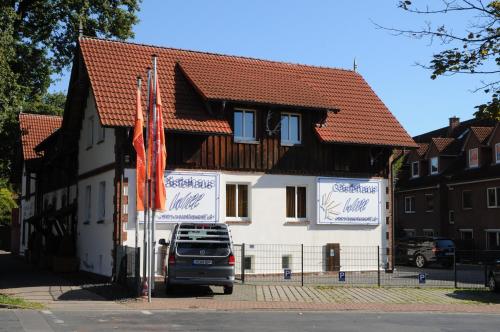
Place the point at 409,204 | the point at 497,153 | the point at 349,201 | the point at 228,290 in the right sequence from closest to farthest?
the point at 228,290
the point at 349,201
the point at 497,153
the point at 409,204

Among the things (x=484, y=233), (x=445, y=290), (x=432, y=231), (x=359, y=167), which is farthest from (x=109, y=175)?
(x=432, y=231)

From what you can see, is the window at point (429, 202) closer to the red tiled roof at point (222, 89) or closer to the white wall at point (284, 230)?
the red tiled roof at point (222, 89)

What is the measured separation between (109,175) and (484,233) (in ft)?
A: 89.5

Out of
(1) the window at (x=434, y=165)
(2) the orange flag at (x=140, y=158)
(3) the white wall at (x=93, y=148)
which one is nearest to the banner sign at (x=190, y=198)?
(3) the white wall at (x=93, y=148)

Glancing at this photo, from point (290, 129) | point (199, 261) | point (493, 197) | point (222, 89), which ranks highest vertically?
point (222, 89)

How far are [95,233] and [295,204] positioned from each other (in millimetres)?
7534

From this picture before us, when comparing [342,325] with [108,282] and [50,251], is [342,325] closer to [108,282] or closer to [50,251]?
[108,282]

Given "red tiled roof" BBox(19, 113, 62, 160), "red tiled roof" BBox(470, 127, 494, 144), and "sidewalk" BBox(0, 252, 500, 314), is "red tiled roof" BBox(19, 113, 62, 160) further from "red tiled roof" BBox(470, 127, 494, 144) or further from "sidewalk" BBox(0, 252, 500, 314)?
"red tiled roof" BBox(470, 127, 494, 144)

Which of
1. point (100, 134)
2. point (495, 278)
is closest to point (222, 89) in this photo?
point (100, 134)

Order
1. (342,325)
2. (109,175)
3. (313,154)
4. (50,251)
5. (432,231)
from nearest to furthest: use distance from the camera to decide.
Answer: (342,325), (109,175), (313,154), (50,251), (432,231)

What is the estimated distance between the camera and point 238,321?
1411 centimetres

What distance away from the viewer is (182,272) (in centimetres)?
1811

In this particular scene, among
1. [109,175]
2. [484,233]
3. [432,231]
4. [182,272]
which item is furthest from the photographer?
[432,231]

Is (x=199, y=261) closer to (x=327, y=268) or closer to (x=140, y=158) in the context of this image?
(x=140, y=158)
